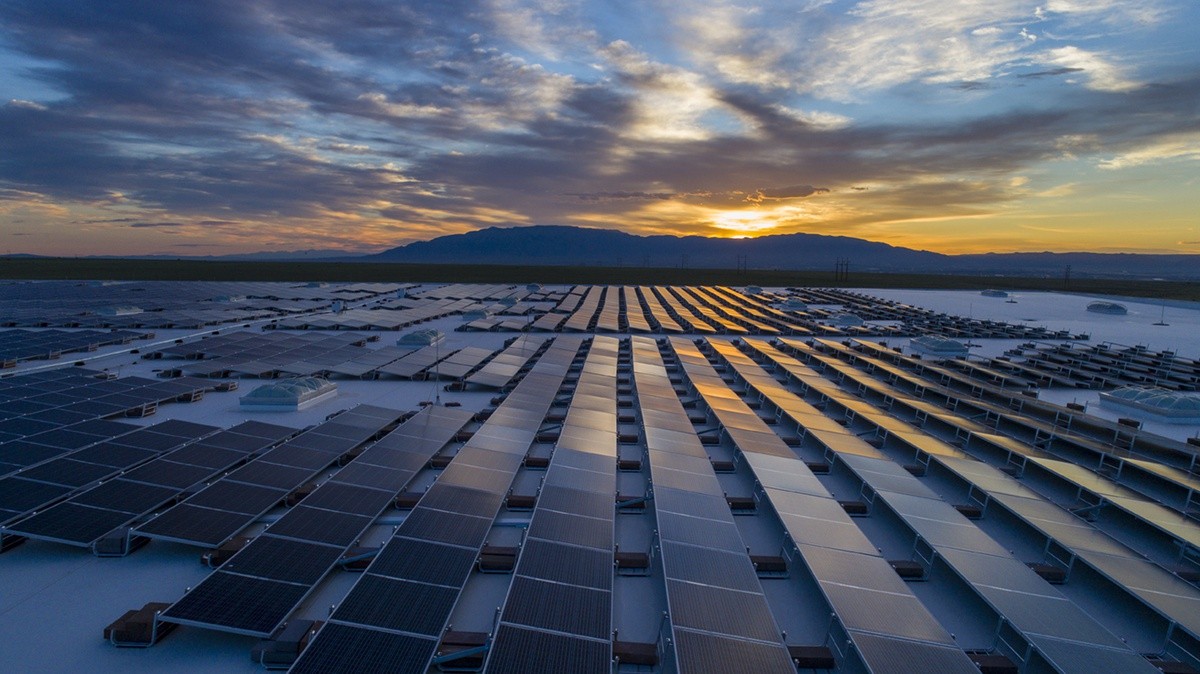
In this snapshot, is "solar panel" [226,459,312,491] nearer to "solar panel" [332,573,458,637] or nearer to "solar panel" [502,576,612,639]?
"solar panel" [332,573,458,637]

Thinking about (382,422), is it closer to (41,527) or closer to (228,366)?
(41,527)

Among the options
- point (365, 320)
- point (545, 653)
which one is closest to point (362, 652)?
point (545, 653)

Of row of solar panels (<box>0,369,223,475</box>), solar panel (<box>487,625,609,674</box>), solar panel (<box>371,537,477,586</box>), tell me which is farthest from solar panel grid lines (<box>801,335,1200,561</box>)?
row of solar panels (<box>0,369,223,475</box>)

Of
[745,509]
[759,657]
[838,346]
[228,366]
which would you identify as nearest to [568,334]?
[838,346]

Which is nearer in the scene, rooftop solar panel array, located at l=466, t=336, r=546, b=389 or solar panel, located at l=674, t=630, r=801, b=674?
solar panel, located at l=674, t=630, r=801, b=674

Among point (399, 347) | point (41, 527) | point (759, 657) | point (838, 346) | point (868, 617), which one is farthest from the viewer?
point (838, 346)

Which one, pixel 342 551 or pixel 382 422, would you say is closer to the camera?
pixel 342 551

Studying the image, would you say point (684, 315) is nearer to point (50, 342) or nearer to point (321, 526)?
point (50, 342)
